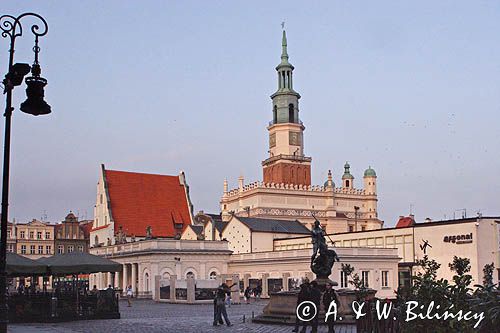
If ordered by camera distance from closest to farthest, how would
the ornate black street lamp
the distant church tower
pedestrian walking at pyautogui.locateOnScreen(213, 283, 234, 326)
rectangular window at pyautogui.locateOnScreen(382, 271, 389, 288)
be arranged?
the ornate black street lamp
pedestrian walking at pyautogui.locateOnScreen(213, 283, 234, 326)
rectangular window at pyautogui.locateOnScreen(382, 271, 389, 288)
the distant church tower

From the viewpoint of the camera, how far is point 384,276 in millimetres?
58031

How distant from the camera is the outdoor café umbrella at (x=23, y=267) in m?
27.4

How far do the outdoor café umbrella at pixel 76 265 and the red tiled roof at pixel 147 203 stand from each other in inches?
1717

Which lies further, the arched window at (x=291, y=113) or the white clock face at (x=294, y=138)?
the arched window at (x=291, y=113)

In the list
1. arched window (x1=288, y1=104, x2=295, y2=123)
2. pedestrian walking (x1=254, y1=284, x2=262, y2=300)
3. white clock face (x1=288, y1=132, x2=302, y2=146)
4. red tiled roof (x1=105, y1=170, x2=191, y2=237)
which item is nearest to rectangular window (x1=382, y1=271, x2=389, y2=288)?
pedestrian walking (x1=254, y1=284, x2=262, y2=300)

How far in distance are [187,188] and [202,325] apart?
55601 millimetres

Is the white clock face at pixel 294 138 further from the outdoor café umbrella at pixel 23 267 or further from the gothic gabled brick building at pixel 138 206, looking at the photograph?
the outdoor café umbrella at pixel 23 267

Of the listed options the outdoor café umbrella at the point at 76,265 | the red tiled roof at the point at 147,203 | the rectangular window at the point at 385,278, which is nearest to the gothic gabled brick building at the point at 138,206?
the red tiled roof at the point at 147,203

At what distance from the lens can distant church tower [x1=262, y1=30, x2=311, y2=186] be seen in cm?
9769

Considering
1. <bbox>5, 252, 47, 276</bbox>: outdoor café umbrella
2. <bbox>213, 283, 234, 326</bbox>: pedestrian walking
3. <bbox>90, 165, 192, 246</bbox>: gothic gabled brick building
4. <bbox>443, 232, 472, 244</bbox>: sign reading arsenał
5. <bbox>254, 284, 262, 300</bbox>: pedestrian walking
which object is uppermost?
<bbox>90, 165, 192, 246</bbox>: gothic gabled brick building

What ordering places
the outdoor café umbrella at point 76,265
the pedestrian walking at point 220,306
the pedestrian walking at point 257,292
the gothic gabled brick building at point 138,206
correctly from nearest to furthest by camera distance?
1. the pedestrian walking at point 220,306
2. the outdoor café umbrella at point 76,265
3. the pedestrian walking at point 257,292
4. the gothic gabled brick building at point 138,206

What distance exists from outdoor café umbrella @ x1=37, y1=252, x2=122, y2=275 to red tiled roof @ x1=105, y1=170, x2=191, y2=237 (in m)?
43.6

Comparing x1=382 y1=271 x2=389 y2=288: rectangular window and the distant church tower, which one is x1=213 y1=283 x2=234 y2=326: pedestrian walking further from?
the distant church tower

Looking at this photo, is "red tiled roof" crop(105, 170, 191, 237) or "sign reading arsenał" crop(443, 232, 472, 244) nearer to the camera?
"sign reading arsenał" crop(443, 232, 472, 244)
